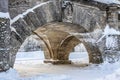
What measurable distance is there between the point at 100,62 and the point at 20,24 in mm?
3171

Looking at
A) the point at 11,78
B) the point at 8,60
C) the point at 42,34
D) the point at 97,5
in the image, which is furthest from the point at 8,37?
the point at 42,34

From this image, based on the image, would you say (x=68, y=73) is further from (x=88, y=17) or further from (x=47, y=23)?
(x=88, y=17)

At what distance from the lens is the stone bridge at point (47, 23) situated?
664 cm

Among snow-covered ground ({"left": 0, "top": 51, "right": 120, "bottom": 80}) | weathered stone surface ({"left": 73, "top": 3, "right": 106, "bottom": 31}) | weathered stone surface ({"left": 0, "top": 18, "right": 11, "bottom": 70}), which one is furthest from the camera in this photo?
weathered stone surface ({"left": 73, "top": 3, "right": 106, "bottom": 31})

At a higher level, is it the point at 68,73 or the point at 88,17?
the point at 88,17

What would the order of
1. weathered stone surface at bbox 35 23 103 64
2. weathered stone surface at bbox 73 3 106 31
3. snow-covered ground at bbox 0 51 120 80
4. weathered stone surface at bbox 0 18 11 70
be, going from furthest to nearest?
1. weathered stone surface at bbox 35 23 103 64
2. weathered stone surface at bbox 73 3 106 31
3. snow-covered ground at bbox 0 51 120 80
4. weathered stone surface at bbox 0 18 11 70

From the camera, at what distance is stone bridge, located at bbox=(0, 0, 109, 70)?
664cm

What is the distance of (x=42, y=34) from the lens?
1102 cm

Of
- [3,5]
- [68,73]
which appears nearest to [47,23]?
[68,73]

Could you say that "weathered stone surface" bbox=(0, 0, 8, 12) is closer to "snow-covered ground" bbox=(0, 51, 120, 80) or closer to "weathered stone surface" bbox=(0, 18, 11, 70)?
"weathered stone surface" bbox=(0, 18, 11, 70)

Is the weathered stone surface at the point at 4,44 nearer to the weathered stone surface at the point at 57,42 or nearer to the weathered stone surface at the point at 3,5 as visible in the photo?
the weathered stone surface at the point at 3,5

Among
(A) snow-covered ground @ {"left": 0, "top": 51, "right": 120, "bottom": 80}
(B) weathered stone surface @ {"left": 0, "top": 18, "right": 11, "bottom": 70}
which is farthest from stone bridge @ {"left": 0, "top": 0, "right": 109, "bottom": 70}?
(A) snow-covered ground @ {"left": 0, "top": 51, "right": 120, "bottom": 80}

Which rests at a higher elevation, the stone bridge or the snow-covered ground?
the stone bridge

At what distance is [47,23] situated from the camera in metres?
8.13
